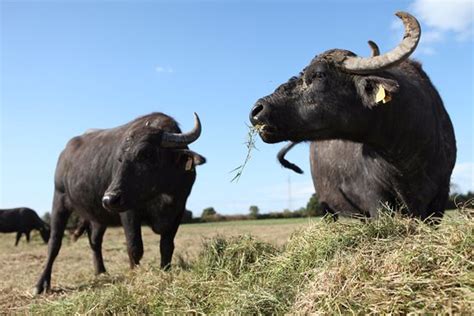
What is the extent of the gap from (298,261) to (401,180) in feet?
6.48

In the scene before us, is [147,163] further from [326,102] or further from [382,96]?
[382,96]

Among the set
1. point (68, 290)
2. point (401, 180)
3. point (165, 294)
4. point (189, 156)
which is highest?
point (189, 156)

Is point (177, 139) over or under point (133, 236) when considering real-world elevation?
over

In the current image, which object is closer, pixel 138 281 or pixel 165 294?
pixel 165 294

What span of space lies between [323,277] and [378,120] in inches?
89.3

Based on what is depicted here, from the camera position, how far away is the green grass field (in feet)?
8.45

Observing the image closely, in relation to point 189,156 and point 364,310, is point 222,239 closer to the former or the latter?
point 189,156

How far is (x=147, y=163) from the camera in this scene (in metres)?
6.70

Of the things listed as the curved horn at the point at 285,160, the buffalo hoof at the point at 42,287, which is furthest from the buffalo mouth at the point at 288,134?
the buffalo hoof at the point at 42,287

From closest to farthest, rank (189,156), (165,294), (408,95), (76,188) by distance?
(165,294) → (408,95) → (189,156) → (76,188)

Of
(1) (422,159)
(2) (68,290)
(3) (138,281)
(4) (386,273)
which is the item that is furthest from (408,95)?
(2) (68,290)

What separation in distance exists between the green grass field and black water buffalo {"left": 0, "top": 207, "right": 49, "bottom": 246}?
20882 millimetres

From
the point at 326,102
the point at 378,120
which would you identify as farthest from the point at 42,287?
Result: the point at 378,120

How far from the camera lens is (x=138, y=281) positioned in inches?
181
